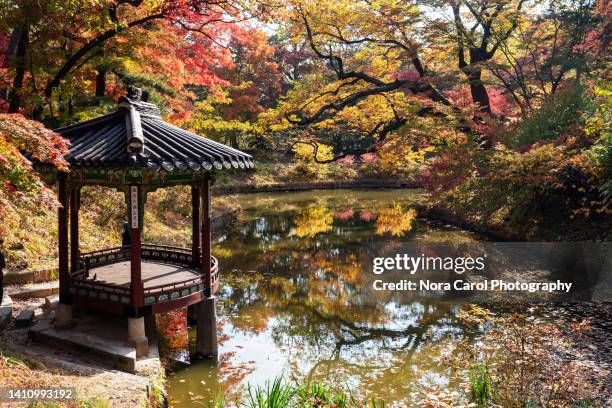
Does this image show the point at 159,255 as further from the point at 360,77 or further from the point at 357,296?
the point at 360,77

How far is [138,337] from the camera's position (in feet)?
26.1

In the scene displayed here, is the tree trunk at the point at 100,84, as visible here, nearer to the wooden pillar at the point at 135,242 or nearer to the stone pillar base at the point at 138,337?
the wooden pillar at the point at 135,242

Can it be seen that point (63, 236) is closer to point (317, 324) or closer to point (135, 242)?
point (135, 242)

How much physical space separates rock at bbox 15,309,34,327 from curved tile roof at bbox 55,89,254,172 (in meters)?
3.25

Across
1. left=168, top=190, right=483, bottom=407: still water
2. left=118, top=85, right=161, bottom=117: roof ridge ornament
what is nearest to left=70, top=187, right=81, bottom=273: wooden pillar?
left=118, top=85, right=161, bottom=117: roof ridge ornament

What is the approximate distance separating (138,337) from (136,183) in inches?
93.7

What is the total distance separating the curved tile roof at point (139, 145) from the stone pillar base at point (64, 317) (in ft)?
8.77

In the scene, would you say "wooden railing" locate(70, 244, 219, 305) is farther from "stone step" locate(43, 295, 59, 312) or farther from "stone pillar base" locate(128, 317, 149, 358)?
"stone step" locate(43, 295, 59, 312)

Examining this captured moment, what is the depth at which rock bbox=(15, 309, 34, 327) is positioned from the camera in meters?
8.84

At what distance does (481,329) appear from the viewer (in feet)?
33.2

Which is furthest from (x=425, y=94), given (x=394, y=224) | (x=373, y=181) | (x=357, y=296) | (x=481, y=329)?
(x=373, y=181)

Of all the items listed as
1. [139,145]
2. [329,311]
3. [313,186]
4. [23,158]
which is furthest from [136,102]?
[313,186]

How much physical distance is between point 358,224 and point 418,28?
32.4 ft

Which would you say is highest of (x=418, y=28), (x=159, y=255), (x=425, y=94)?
(x=418, y=28)
